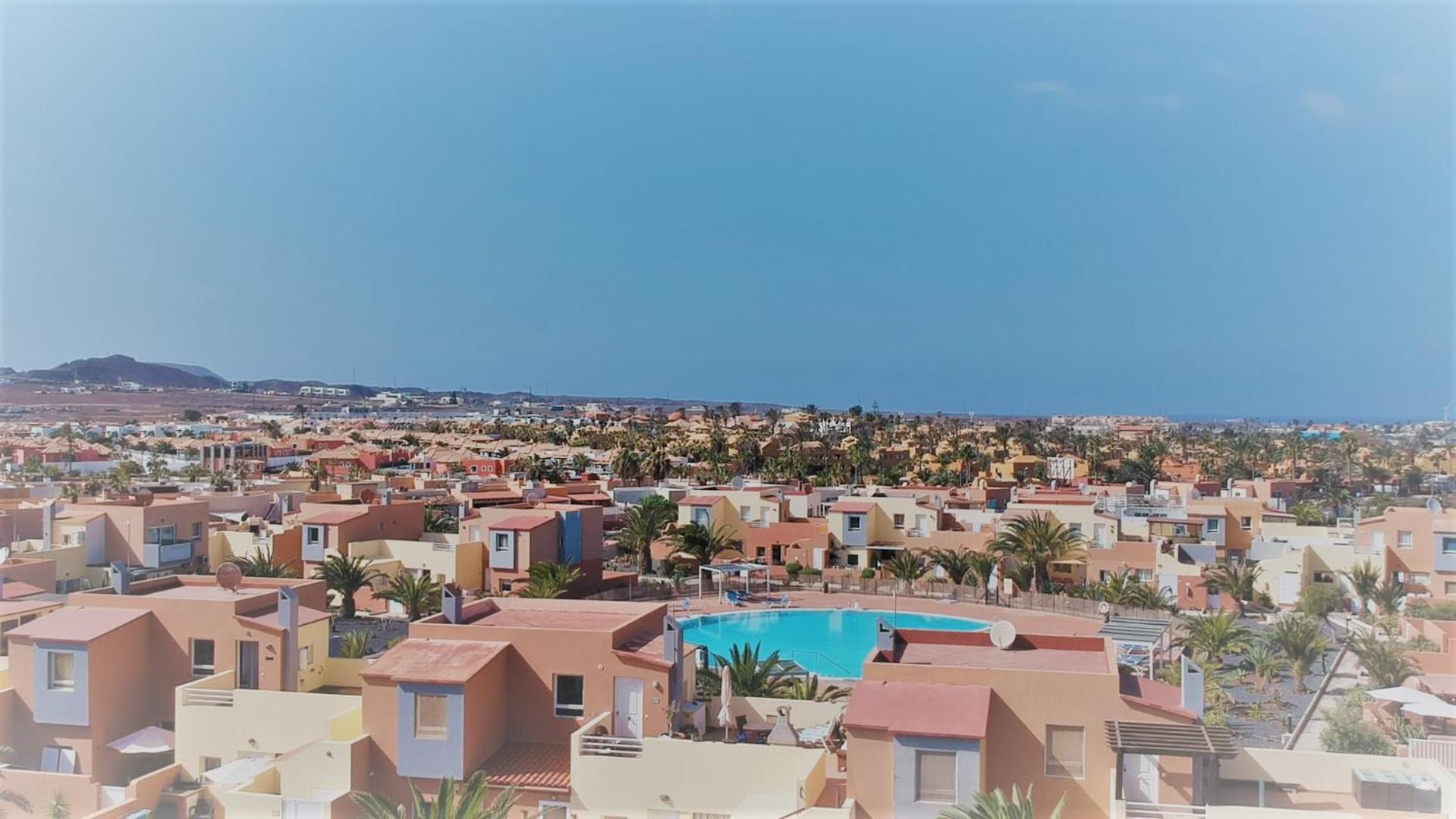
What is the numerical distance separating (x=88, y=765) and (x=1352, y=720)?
18434mm

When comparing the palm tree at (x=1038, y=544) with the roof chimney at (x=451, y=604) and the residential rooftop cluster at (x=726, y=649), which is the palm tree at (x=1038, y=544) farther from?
the roof chimney at (x=451, y=604)

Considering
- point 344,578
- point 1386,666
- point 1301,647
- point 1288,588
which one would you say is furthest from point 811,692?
point 1288,588

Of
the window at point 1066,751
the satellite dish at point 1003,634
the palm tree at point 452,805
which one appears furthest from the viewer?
the satellite dish at point 1003,634

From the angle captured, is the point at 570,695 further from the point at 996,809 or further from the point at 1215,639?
the point at 1215,639

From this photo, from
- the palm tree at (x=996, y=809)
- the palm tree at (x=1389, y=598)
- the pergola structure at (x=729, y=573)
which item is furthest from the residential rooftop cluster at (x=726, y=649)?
the palm tree at (x=996, y=809)

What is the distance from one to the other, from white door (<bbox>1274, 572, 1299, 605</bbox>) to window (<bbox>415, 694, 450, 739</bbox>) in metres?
26.5

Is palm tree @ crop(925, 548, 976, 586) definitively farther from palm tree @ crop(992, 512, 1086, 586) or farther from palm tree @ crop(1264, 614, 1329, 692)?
palm tree @ crop(1264, 614, 1329, 692)

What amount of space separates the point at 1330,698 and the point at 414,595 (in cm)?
2058

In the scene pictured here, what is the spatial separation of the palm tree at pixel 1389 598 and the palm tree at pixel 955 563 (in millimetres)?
10878

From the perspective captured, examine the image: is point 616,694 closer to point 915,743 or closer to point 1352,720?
point 915,743

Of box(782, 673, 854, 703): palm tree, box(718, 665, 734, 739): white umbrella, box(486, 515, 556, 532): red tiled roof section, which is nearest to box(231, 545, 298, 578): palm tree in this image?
box(486, 515, 556, 532): red tiled roof section

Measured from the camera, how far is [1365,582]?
1174 inches

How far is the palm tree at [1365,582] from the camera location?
29.8 meters

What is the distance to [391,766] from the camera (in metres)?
13.4
